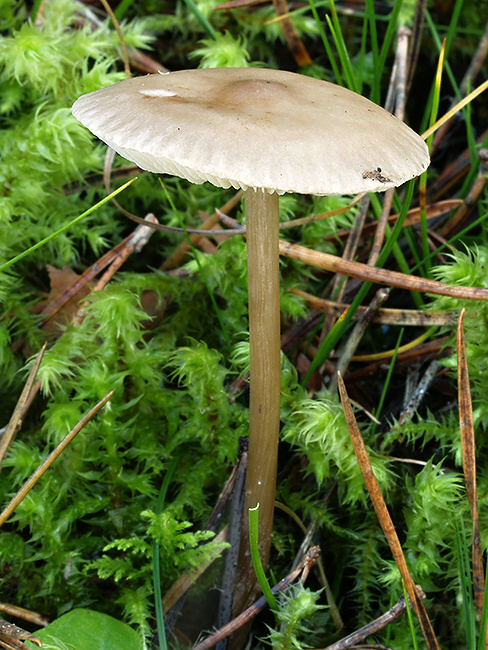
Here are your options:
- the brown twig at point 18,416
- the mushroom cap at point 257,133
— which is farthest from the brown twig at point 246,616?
the mushroom cap at point 257,133

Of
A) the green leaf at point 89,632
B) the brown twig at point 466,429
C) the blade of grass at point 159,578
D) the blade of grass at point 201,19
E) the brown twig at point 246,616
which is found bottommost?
the brown twig at point 246,616

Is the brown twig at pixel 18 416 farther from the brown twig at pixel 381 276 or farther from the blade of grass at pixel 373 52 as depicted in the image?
the blade of grass at pixel 373 52

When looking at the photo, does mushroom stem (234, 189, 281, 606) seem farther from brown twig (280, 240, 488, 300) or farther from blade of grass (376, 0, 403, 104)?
blade of grass (376, 0, 403, 104)

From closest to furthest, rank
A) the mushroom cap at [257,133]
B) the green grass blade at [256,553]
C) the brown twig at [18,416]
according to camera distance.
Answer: the mushroom cap at [257,133]
the green grass blade at [256,553]
the brown twig at [18,416]

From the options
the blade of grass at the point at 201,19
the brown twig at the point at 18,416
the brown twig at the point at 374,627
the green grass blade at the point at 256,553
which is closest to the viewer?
the green grass blade at the point at 256,553

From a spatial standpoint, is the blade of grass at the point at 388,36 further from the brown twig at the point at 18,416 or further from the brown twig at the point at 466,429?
the brown twig at the point at 18,416

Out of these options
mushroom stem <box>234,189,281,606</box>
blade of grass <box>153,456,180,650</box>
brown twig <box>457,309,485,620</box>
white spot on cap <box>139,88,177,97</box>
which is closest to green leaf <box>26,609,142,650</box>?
blade of grass <box>153,456,180,650</box>

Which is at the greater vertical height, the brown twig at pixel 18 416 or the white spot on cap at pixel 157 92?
the white spot on cap at pixel 157 92

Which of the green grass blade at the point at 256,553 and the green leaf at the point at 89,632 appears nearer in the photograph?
the green grass blade at the point at 256,553

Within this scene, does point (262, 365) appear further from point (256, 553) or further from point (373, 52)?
point (373, 52)
